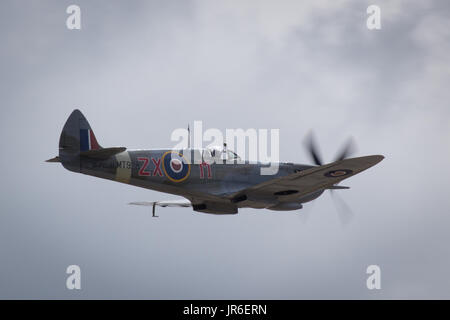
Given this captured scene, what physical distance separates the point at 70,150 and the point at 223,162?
205 inches

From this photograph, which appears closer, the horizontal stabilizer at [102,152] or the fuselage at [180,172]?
the horizontal stabilizer at [102,152]

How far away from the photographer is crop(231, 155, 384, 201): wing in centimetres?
2164

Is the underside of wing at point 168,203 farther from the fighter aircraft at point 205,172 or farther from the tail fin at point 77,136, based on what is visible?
the tail fin at point 77,136

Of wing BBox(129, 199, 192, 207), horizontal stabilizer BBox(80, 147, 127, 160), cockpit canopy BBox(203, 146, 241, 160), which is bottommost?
wing BBox(129, 199, 192, 207)

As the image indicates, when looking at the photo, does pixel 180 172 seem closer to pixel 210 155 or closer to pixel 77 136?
pixel 210 155

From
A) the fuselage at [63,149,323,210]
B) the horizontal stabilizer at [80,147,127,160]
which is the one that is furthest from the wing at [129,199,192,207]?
the horizontal stabilizer at [80,147,127,160]

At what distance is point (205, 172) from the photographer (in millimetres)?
24406

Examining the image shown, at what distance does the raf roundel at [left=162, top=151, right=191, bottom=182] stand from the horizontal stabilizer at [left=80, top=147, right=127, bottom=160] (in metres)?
1.63

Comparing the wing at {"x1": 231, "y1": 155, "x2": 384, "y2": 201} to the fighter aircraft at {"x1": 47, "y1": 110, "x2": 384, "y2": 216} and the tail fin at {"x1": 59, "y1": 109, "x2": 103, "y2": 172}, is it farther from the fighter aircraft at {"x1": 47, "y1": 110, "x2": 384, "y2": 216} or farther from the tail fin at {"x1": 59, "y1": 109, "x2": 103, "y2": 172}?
the tail fin at {"x1": 59, "y1": 109, "x2": 103, "y2": 172}

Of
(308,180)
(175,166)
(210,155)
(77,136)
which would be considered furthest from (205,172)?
(77,136)

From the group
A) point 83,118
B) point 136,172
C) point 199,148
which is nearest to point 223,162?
point 199,148

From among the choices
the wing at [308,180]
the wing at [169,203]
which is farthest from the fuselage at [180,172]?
the wing at [169,203]

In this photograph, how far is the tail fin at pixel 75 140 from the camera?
74.1 feet

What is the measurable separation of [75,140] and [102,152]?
91 cm
